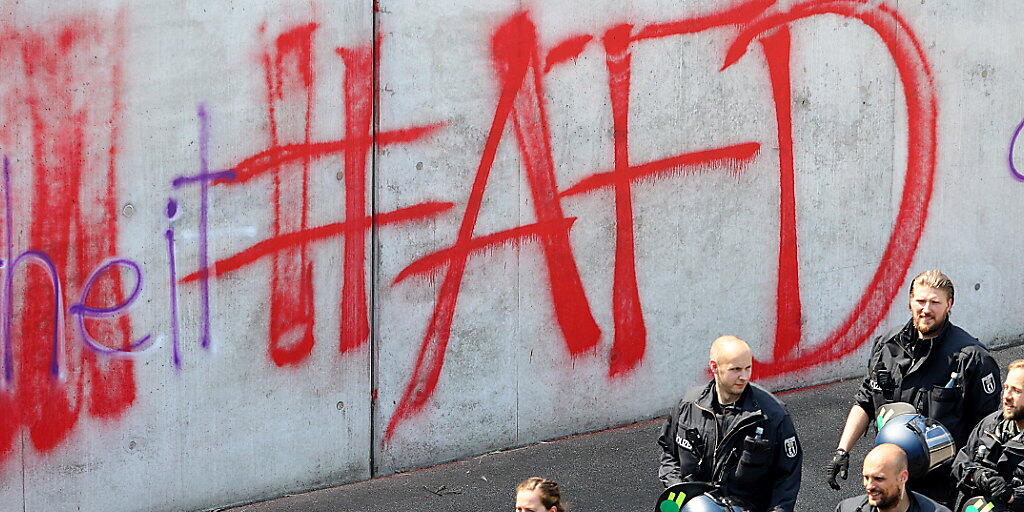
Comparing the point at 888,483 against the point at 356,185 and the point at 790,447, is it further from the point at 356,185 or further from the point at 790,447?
the point at 356,185

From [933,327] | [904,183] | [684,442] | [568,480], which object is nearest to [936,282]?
[933,327]

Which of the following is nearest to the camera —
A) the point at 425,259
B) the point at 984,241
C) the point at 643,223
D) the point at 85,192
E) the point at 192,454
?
the point at 85,192

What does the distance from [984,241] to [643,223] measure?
3.15m

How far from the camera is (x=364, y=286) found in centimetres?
802

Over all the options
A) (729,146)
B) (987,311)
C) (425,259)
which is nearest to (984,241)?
(987,311)

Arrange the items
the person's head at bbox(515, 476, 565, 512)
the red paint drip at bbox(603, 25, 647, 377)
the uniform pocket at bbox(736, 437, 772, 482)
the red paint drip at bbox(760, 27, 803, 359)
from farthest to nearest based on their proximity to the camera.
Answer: the red paint drip at bbox(760, 27, 803, 359), the red paint drip at bbox(603, 25, 647, 377), the uniform pocket at bbox(736, 437, 772, 482), the person's head at bbox(515, 476, 565, 512)

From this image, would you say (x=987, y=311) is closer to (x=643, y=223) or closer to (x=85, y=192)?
(x=643, y=223)

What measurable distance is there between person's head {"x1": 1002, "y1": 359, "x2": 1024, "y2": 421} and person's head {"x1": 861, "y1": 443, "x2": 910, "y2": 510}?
2.76 ft

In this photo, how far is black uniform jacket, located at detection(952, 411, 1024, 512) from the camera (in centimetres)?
607

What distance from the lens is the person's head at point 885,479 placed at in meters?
5.54

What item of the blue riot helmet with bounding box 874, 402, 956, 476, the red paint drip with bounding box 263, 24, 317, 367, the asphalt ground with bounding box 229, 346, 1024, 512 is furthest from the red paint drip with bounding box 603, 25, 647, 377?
the blue riot helmet with bounding box 874, 402, 956, 476

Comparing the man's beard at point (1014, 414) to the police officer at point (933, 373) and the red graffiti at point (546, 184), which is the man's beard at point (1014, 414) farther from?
the red graffiti at point (546, 184)

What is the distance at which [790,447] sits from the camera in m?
6.08

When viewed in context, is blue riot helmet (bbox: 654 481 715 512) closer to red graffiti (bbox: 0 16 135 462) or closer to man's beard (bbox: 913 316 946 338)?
man's beard (bbox: 913 316 946 338)
